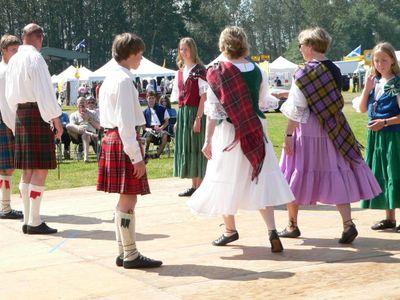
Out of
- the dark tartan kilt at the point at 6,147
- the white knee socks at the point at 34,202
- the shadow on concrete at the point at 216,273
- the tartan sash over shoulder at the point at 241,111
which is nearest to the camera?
the shadow on concrete at the point at 216,273

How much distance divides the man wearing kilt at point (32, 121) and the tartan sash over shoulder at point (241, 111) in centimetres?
170

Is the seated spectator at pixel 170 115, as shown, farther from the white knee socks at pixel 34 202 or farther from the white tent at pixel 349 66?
the white tent at pixel 349 66

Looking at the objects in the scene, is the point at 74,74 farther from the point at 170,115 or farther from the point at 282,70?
the point at 170,115

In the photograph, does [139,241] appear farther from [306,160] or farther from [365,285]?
[365,285]

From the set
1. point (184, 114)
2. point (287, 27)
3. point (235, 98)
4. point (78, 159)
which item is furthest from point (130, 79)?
point (287, 27)

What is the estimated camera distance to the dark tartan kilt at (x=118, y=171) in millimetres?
5238

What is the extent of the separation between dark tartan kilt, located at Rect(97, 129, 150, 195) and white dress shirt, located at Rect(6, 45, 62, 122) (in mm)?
1442

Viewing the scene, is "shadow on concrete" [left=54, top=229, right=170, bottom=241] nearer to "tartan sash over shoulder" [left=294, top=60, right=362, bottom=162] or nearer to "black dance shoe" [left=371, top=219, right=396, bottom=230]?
"tartan sash over shoulder" [left=294, top=60, right=362, bottom=162]

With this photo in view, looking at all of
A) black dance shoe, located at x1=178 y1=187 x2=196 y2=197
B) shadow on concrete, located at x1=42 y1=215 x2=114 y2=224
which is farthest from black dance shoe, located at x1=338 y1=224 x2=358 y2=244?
black dance shoe, located at x1=178 y1=187 x2=196 y2=197

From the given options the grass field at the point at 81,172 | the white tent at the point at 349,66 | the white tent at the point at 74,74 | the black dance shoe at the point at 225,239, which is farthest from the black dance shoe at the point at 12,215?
the white tent at the point at 349,66

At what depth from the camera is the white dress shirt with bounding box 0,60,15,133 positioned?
24.4 feet

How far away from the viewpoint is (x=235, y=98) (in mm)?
5648

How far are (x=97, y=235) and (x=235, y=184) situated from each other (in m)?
1.61

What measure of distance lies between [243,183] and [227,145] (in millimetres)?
316
